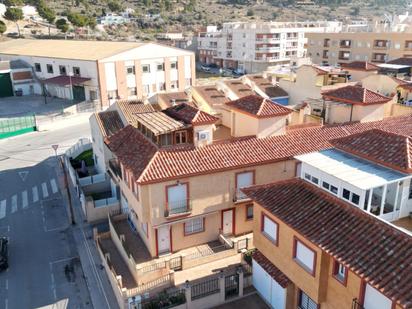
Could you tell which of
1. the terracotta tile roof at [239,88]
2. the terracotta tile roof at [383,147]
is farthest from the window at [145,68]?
the terracotta tile roof at [383,147]

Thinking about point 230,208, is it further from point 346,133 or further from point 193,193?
point 346,133

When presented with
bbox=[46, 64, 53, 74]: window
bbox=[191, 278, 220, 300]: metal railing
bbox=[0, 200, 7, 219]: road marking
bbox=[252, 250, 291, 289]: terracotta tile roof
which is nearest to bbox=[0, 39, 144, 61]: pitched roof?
bbox=[46, 64, 53, 74]: window

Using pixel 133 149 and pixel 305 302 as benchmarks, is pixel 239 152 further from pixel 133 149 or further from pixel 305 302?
pixel 305 302

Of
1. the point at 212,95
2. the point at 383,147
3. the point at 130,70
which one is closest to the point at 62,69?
the point at 130,70

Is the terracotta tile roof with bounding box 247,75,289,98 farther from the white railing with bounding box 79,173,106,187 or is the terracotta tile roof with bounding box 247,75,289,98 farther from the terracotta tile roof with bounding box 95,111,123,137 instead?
the white railing with bounding box 79,173,106,187

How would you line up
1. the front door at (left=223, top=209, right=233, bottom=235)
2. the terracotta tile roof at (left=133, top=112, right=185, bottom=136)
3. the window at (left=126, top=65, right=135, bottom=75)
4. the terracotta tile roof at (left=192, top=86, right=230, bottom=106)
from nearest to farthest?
1. the terracotta tile roof at (left=133, top=112, right=185, bottom=136)
2. the front door at (left=223, top=209, right=233, bottom=235)
3. the terracotta tile roof at (left=192, top=86, right=230, bottom=106)
4. the window at (left=126, top=65, right=135, bottom=75)

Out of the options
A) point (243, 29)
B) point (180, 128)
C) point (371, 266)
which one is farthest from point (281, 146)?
point (243, 29)
